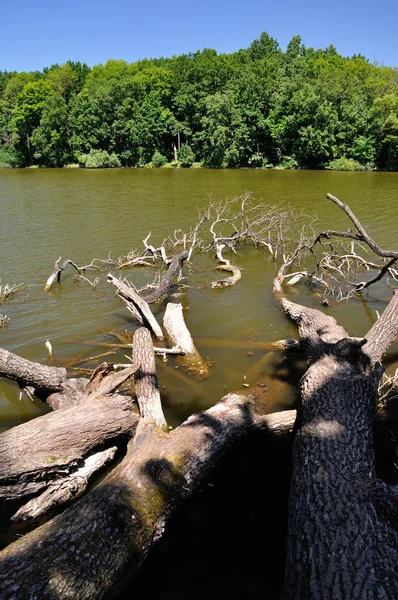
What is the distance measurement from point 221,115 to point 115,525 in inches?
1905

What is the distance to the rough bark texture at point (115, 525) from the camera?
2768mm

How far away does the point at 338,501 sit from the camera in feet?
10.7

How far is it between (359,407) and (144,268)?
9651 millimetres

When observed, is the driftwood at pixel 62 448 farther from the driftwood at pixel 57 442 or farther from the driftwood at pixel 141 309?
the driftwood at pixel 141 309

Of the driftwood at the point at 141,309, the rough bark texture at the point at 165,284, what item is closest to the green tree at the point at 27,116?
the rough bark texture at the point at 165,284

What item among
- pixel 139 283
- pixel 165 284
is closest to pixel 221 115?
pixel 139 283

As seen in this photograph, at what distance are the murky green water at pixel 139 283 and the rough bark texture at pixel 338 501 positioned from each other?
55.1 inches

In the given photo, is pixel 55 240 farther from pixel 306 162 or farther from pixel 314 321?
pixel 306 162

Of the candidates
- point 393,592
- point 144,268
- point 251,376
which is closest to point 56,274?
point 144,268

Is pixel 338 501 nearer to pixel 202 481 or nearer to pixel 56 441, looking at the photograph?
pixel 202 481

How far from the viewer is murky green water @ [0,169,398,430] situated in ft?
21.9

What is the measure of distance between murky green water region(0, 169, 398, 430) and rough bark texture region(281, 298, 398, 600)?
4.59 ft

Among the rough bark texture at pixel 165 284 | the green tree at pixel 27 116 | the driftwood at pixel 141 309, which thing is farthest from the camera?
the green tree at pixel 27 116

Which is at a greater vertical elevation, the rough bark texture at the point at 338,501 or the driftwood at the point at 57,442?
the rough bark texture at the point at 338,501
